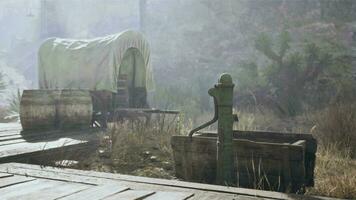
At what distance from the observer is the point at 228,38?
26.6 meters

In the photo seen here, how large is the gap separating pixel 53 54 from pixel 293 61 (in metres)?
7.53

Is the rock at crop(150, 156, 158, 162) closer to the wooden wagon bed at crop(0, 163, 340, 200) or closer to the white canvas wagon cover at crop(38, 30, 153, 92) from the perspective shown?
the wooden wagon bed at crop(0, 163, 340, 200)

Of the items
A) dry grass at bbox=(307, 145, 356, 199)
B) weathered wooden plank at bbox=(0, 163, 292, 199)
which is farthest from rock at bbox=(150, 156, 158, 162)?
dry grass at bbox=(307, 145, 356, 199)

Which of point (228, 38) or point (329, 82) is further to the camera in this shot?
point (228, 38)

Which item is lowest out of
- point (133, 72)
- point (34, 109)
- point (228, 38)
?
point (34, 109)

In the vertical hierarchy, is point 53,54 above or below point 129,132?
above

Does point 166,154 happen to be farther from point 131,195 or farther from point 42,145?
point 131,195

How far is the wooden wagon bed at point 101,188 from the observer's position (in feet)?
7.99

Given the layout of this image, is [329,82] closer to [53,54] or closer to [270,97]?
[270,97]

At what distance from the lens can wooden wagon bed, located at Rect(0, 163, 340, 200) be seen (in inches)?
95.9

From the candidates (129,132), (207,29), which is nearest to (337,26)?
(207,29)

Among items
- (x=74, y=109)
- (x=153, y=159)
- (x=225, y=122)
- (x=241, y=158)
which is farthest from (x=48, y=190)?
(x=74, y=109)

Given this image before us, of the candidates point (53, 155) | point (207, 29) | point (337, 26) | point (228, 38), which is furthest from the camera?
point (207, 29)

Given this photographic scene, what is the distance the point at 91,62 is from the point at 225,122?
605 cm
